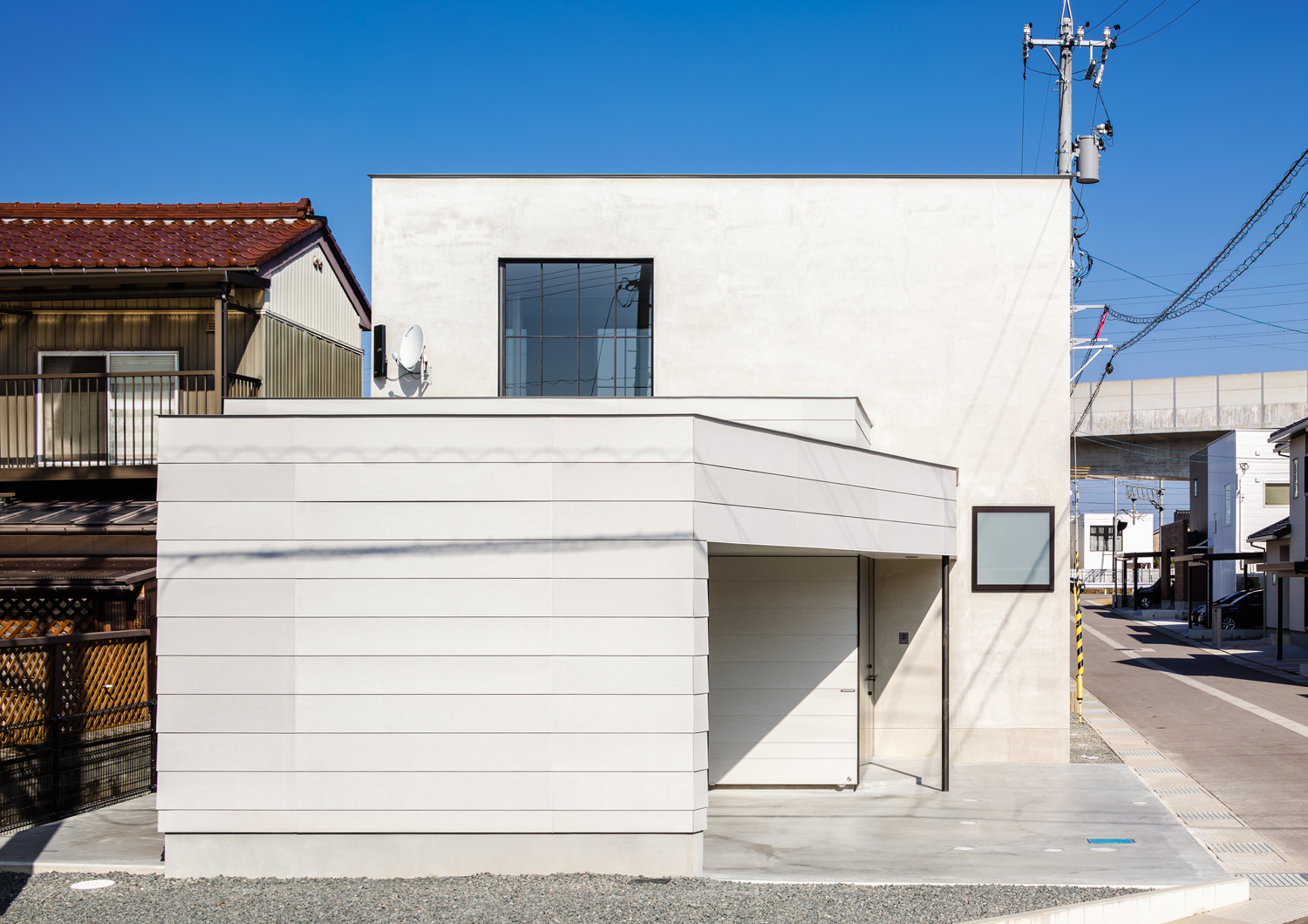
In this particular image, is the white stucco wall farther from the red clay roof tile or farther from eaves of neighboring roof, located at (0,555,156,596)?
eaves of neighboring roof, located at (0,555,156,596)

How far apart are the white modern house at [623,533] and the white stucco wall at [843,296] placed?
3cm

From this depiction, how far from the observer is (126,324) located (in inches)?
601

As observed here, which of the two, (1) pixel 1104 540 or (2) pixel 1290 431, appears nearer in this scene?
(2) pixel 1290 431

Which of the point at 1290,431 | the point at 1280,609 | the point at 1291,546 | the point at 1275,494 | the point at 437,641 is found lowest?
the point at 1280,609

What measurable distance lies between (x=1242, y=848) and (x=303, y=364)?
14211mm

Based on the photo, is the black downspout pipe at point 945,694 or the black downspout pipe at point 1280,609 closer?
the black downspout pipe at point 945,694

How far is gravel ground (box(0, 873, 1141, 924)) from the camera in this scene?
718 cm

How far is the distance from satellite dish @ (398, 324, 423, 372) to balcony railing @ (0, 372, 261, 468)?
9.21 feet

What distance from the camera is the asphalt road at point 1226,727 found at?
434 inches

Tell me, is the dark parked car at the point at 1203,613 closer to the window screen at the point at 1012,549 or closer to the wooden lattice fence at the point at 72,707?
the window screen at the point at 1012,549

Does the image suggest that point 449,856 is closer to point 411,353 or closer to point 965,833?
point 965,833

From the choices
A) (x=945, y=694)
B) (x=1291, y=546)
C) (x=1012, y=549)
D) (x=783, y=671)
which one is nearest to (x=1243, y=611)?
(x=1291, y=546)

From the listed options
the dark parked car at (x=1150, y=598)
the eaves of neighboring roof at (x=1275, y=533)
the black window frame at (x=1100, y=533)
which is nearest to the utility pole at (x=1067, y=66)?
the eaves of neighboring roof at (x=1275, y=533)

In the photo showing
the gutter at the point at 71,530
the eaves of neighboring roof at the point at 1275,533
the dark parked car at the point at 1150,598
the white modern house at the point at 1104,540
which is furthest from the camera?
Result: the white modern house at the point at 1104,540
